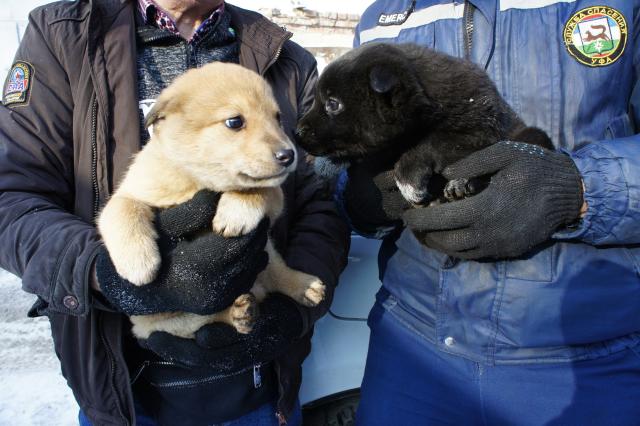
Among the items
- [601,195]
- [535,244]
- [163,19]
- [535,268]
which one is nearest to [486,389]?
[535,268]

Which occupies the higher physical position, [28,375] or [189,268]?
[189,268]

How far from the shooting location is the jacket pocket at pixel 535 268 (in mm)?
1960

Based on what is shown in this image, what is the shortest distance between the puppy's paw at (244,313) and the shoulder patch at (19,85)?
1.33 meters

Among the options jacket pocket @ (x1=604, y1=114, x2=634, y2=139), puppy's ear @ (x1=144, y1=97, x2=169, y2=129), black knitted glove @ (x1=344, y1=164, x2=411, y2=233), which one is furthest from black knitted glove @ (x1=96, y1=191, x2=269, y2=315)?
jacket pocket @ (x1=604, y1=114, x2=634, y2=139)

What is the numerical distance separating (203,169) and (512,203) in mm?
1282

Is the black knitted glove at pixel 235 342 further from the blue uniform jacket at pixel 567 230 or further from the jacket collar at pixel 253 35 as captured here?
the jacket collar at pixel 253 35

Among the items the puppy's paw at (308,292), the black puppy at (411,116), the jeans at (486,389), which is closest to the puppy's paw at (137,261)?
the puppy's paw at (308,292)

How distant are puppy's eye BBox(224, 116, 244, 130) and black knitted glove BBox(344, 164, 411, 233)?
2.26ft

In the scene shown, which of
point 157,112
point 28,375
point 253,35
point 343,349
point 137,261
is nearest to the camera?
point 137,261

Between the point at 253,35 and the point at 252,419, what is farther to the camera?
the point at 253,35

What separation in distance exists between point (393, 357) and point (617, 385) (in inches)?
38.8

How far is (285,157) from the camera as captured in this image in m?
1.86

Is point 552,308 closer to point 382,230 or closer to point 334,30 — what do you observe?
point 382,230

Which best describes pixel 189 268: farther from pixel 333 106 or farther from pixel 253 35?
pixel 253 35
